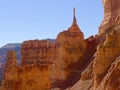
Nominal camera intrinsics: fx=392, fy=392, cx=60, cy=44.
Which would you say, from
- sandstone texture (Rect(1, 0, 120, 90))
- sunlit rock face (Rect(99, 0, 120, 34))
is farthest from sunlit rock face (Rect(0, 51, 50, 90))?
sunlit rock face (Rect(99, 0, 120, 34))

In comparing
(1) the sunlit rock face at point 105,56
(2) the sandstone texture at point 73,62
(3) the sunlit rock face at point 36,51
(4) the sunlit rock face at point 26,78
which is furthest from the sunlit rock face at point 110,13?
(4) the sunlit rock face at point 26,78

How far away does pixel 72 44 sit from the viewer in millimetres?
84375

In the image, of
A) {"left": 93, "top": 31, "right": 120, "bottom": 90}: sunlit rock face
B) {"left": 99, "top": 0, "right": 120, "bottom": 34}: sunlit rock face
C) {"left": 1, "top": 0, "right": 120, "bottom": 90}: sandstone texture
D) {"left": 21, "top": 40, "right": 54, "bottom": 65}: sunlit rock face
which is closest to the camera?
{"left": 1, "top": 0, "right": 120, "bottom": 90}: sandstone texture

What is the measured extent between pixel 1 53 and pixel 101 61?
423 feet

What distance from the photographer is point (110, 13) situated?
297 feet

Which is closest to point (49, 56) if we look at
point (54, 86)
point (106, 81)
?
point (54, 86)

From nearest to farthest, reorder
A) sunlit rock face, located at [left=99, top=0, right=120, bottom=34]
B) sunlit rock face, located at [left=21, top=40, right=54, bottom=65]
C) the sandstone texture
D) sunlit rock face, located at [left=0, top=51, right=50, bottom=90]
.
Result: sunlit rock face, located at [left=0, top=51, right=50, bottom=90] < the sandstone texture < sunlit rock face, located at [left=99, top=0, right=120, bottom=34] < sunlit rock face, located at [left=21, top=40, right=54, bottom=65]

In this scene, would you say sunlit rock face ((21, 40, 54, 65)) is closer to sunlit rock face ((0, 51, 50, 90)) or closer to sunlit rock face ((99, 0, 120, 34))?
sunlit rock face ((99, 0, 120, 34))

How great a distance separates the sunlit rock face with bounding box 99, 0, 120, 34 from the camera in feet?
288

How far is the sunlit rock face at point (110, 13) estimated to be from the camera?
8786 centimetres

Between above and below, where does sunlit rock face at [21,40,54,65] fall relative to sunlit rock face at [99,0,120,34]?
below

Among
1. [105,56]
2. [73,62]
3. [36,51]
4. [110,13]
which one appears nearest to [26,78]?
[105,56]

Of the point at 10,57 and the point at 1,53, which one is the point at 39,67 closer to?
the point at 10,57

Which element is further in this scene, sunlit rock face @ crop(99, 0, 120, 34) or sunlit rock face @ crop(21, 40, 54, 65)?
sunlit rock face @ crop(21, 40, 54, 65)
